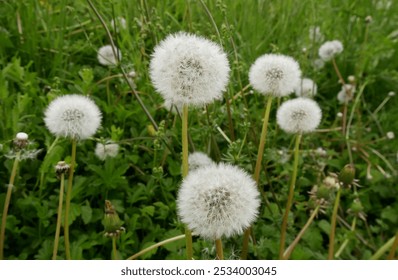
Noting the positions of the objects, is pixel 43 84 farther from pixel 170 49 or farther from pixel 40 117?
pixel 170 49

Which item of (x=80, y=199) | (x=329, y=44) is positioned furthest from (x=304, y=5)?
(x=80, y=199)

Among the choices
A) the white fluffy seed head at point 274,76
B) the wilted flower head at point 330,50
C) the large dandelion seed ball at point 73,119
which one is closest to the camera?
the large dandelion seed ball at point 73,119

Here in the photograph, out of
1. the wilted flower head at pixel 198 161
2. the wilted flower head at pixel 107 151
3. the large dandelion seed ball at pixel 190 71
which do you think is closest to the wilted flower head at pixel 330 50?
the wilted flower head at pixel 198 161

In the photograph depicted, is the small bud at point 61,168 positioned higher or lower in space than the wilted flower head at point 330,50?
lower

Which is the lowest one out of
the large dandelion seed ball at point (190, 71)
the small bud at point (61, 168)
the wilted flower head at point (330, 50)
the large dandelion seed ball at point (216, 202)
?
the large dandelion seed ball at point (216, 202)

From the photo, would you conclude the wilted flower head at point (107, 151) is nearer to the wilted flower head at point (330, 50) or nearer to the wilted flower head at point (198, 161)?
the wilted flower head at point (198, 161)

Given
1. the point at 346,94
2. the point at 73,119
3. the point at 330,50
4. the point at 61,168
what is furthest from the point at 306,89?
the point at 61,168

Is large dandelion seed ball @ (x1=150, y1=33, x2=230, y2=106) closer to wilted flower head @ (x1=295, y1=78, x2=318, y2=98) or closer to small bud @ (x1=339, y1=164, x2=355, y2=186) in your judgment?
small bud @ (x1=339, y1=164, x2=355, y2=186)
